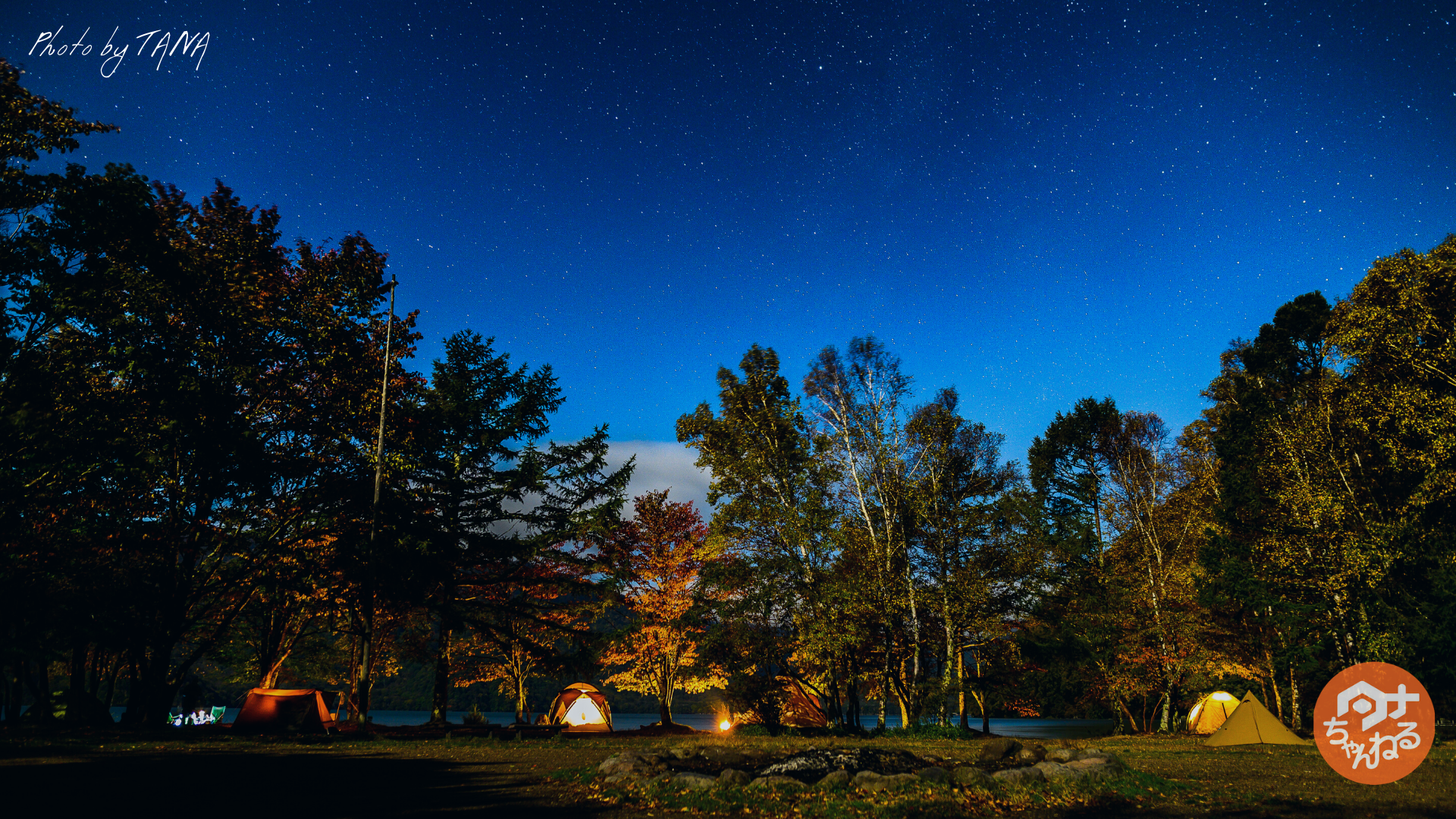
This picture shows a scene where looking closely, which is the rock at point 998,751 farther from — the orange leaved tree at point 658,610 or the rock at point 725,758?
the orange leaved tree at point 658,610

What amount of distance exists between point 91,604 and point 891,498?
27.4 metres

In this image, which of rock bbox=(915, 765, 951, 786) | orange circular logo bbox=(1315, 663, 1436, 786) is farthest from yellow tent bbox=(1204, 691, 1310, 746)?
rock bbox=(915, 765, 951, 786)

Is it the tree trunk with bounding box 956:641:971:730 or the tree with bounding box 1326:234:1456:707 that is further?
the tree trunk with bounding box 956:641:971:730

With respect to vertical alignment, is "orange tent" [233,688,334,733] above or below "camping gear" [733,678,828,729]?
above

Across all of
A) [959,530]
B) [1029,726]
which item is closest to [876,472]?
[959,530]

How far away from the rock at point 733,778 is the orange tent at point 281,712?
19137mm

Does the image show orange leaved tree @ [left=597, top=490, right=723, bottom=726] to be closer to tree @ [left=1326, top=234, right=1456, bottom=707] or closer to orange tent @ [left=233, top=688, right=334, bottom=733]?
orange tent @ [left=233, top=688, right=334, bottom=733]

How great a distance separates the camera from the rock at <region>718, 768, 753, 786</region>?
11281mm

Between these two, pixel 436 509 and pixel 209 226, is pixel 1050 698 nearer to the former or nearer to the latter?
pixel 436 509

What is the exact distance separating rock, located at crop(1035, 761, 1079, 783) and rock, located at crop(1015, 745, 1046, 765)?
1499 millimetres

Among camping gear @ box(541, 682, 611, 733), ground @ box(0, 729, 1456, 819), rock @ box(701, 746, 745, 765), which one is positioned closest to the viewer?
ground @ box(0, 729, 1456, 819)

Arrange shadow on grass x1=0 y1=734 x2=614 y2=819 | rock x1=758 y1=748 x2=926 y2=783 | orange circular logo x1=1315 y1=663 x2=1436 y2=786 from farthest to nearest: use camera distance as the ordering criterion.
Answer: rock x1=758 y1=748 x2=926 y2=783 < orange circular logo x1=1315 y1=663 x2=1436 y2=786 < shadow on grass x1=0 y1=734 x2=614 y2=819

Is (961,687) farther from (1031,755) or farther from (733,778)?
(733,778)

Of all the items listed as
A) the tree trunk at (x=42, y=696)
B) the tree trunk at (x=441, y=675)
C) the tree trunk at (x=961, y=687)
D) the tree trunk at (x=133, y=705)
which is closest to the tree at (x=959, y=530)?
the tree trunk at (x=961, y=687)
